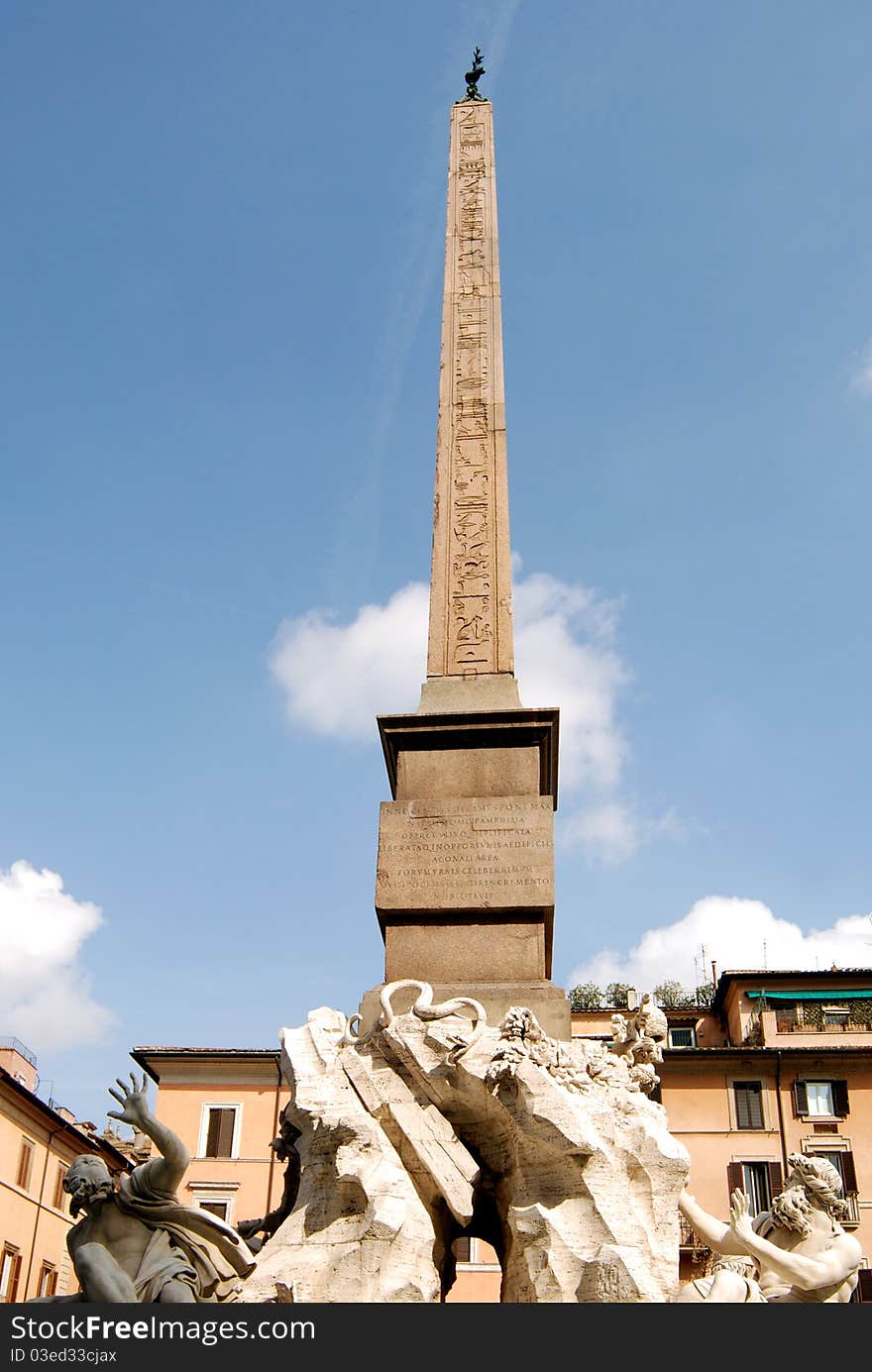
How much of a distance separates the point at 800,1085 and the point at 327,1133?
19.8 m

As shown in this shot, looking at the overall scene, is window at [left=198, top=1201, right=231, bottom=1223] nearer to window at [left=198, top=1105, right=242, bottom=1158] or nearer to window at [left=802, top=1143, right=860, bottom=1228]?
window at [left=198, top=1105, right=242, bottom=1158]

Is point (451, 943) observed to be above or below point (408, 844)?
below

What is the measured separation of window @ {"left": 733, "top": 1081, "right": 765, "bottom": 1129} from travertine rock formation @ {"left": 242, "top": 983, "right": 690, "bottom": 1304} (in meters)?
18.6

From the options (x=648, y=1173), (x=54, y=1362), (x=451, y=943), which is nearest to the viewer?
(x=54, y=1362)

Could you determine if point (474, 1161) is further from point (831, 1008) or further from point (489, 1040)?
point (831, 1008)

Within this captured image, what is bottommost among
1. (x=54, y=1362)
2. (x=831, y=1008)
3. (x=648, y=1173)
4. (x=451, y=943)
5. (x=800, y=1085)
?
(x=54, y=1362)

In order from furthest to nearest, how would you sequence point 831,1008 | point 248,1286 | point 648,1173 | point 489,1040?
point 831,1008
point 489,1040
point 648,1173
point 248,1286

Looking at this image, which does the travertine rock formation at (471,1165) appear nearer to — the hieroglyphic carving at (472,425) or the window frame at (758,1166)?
the hieroglyphic carving at (472,425)

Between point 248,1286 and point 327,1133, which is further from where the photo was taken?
point 327,1133

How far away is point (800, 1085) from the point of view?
2430 cm

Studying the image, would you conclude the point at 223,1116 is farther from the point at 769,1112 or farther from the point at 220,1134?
the point at 769,1112

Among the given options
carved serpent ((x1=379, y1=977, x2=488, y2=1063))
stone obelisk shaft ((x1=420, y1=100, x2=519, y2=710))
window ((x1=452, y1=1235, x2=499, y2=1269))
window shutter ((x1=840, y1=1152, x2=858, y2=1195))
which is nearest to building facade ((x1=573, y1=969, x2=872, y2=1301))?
window shutter ((x1=840, y1=1152, x2=858, y2=1195))

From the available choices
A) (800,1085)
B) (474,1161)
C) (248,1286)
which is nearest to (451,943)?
(474,1161)

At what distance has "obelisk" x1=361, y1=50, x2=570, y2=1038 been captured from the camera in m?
7.72
